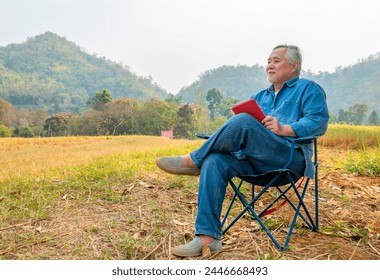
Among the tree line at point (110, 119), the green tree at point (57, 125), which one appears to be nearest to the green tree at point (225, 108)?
the tree line at point (110, 119)

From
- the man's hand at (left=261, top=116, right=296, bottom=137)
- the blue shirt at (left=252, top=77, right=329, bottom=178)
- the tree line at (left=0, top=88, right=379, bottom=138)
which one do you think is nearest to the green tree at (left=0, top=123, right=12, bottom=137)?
the tree line at (left=0, top=88, right=379, bottom=138)

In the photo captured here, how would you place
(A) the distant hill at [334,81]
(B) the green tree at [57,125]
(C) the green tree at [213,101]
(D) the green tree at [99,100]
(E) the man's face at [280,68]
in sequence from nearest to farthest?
(E) the man's face at [280,68] → (B) the green tree at [57,125] → (D) the green tree at [99,100] → (C) the green tree at [213,101] → (A) the distant hill at [334,81]

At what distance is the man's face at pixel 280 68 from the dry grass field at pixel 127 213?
931 mm

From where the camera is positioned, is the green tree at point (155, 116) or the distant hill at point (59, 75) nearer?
the green tree at point (155, 116)

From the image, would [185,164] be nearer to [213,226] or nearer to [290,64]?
[213,226]

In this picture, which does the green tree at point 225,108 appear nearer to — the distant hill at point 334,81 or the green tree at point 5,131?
the distant hill at point 334,81

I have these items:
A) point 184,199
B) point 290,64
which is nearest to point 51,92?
point 184,199

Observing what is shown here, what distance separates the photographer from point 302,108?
7.23ft

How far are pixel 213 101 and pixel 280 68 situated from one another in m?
11.6

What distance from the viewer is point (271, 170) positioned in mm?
2025

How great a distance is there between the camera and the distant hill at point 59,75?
10.7 metres

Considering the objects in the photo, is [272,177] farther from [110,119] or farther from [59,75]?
[59,75]

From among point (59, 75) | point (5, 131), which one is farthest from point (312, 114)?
point (59, 75)

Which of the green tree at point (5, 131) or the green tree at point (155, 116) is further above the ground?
the green tree at point (155, 116)
